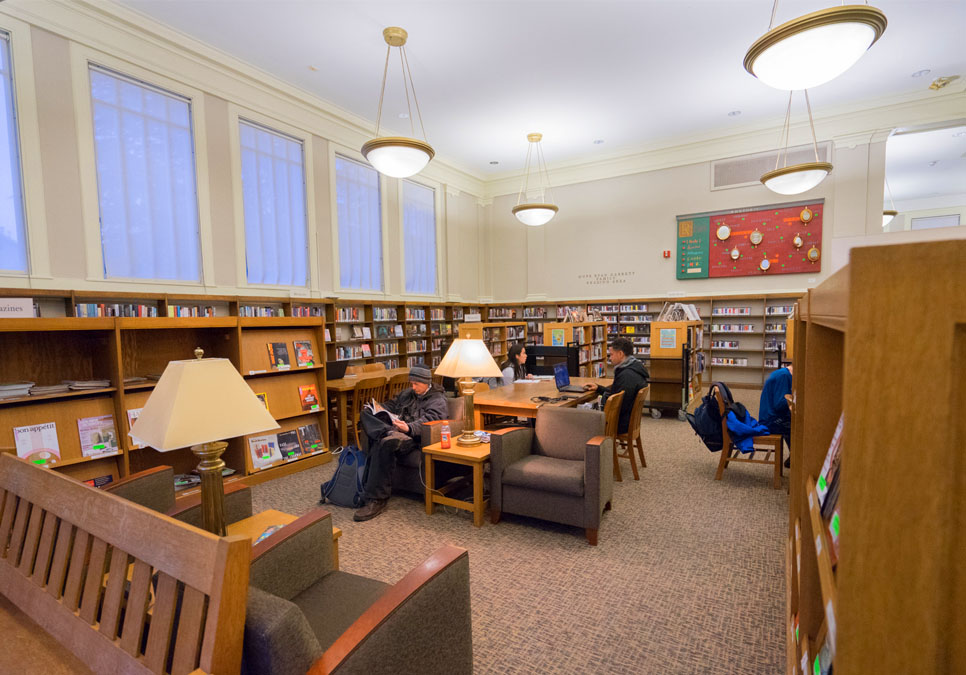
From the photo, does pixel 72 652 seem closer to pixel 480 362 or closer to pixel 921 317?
pixel 921 317

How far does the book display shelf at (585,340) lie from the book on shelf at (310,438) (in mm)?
3619

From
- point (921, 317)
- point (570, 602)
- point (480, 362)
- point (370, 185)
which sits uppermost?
point (370, 185)

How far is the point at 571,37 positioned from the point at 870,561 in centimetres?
662

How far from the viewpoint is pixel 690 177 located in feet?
30.1

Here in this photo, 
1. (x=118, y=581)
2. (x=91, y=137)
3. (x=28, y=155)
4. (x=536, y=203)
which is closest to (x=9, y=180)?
(x=28, y=155)

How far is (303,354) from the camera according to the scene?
493 cm

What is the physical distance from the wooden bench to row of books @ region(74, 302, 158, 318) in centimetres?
391

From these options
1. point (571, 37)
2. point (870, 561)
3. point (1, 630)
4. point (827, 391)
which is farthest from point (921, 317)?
point (571, 37)

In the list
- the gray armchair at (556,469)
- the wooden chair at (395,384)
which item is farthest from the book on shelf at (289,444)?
the gray armchair at (556,469)

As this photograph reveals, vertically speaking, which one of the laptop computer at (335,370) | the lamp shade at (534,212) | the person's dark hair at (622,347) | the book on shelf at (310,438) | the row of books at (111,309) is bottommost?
the book on shelf at (310,438)

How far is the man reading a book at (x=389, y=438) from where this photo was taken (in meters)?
3.60

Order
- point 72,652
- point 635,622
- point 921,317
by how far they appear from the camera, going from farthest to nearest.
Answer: point 635,622, point 72,652, point 921,317

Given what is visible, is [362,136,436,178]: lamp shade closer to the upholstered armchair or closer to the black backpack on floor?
the upholstered armchair

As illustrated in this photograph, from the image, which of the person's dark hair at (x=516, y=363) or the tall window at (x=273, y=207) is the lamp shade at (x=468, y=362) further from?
the tall window at (x=273, y=207)
